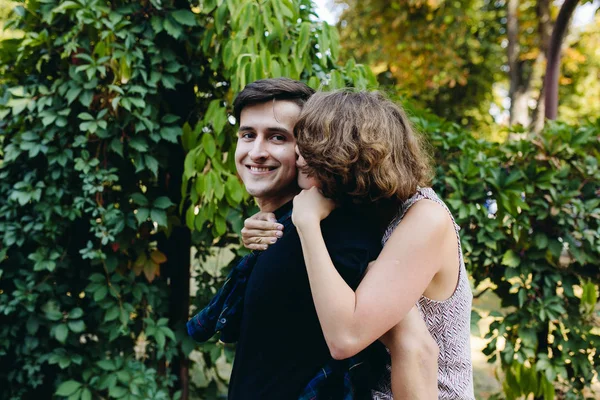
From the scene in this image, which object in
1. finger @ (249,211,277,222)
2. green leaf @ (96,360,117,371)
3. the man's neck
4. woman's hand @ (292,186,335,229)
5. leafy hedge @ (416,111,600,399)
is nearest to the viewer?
woman's hand @ (292,186,335,229)

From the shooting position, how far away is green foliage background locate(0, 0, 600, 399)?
258 cm

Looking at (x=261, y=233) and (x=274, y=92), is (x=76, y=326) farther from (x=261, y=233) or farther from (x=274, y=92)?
(x=274, y=92)

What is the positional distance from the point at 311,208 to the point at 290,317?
0.91 ft

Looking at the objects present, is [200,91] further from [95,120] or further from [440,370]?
[440,370]

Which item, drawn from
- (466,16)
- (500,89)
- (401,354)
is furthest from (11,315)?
(500,89)

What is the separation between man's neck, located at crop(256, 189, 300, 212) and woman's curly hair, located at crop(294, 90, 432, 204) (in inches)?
15.5

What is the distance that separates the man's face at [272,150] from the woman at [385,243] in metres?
0.27

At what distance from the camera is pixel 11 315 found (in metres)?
2.85

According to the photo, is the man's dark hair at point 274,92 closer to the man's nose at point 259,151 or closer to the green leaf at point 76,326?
the man's nose at point 259,151

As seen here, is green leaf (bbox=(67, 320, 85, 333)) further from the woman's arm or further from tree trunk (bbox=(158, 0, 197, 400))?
the woman's arm

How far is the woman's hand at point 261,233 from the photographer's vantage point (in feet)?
5.05

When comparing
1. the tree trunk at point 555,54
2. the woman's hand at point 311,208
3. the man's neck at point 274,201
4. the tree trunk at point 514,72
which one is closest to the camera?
the woman's hand at point 311,208

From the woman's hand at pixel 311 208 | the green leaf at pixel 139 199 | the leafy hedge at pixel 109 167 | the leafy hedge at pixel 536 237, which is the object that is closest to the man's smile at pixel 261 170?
the woman's hand at pixel 311 208

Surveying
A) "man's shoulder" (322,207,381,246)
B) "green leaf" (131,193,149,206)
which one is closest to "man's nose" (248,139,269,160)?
"man's shoulder" (322,207,381,246)
